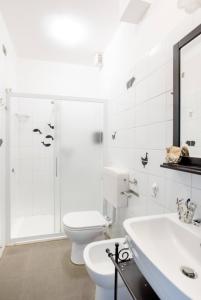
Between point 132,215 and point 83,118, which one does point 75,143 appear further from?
point 132,215

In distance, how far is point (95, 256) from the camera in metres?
1.57

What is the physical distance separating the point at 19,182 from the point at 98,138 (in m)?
1.33

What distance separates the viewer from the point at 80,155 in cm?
266

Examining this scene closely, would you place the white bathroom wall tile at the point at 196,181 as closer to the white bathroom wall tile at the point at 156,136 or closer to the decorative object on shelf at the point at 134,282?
the white bathroom wall tile at the point at 156,136

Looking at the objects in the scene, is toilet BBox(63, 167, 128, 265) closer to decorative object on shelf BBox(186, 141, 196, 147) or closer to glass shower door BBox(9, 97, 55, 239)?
glass shower door BBox(9, 97, 55, 239)

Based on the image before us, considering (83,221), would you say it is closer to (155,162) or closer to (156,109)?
(155,162)

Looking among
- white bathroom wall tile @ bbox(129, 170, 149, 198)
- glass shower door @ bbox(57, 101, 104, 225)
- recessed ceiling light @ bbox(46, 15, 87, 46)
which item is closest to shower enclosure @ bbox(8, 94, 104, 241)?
glass shower door @ bbox(57, 101, 104, 225)

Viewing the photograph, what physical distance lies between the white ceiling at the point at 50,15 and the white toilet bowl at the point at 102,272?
7.07 feet

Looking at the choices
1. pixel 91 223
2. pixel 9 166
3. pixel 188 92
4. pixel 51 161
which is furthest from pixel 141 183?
pixel 51 161

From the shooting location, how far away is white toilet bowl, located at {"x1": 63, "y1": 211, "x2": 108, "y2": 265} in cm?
194


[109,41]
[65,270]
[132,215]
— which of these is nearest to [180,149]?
[132,215]

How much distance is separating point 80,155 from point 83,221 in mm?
900

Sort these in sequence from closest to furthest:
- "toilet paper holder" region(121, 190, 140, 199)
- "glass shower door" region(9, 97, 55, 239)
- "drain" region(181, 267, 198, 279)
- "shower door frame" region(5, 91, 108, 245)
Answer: "drain" region(181, 267, 198, 279), "toilet paper holder" region(121, 190, 140, 199), "shower door frame" region(5, 91, 108, 245), "glass shower door" region(9, 97, 55, 239)

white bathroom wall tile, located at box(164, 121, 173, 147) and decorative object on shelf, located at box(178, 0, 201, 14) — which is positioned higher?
decorative object on shelf, located at box(178, 0, 201, 14)
